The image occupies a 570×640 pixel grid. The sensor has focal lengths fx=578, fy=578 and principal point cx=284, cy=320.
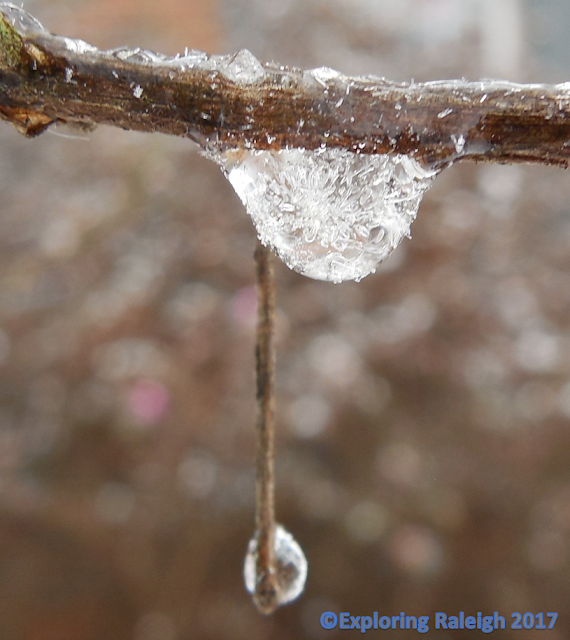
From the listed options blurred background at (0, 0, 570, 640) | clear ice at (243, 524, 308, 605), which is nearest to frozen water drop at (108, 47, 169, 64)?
clear ice at (243, 524, 308, 605)

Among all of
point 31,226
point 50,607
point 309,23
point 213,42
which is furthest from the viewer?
point 309,23

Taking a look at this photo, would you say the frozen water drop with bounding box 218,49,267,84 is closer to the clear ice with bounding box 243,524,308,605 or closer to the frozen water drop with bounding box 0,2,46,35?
the frozen water drop with bounding box 0,2,46,35

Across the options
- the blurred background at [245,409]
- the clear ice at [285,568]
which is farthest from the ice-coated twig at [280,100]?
the blurred background at [245,409]

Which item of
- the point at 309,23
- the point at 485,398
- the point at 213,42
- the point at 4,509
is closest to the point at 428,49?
the point at 309,23

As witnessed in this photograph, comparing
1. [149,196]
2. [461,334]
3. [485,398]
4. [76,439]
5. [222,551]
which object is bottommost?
[222,551]

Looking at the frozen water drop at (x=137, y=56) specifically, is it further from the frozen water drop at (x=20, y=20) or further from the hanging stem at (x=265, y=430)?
the hanging stem at (x=265, y=430)

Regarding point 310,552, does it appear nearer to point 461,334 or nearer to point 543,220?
point 461,334
